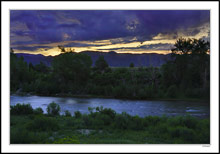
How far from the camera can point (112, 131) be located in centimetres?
461

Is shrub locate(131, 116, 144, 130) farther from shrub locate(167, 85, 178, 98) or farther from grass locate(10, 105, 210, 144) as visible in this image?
shrub locate(167, 85, 178, 98)

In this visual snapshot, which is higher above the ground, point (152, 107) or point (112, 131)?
point (112, 131)

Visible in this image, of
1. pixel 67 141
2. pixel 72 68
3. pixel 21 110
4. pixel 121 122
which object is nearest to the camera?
pixel 67 141

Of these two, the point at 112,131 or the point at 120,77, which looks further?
the point at 120,77

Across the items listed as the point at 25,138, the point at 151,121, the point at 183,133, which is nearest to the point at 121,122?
the point at 151,121

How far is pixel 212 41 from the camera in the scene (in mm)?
4203

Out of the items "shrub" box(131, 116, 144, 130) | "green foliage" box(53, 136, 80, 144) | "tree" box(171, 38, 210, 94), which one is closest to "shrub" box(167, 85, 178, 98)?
"tree" box(171, 38, 210, 94)

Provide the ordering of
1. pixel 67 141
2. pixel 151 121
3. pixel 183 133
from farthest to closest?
pixel 151 121 → pixel 183 133 → pixel 67 141

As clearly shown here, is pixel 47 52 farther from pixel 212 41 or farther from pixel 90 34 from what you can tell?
pixel 212 41

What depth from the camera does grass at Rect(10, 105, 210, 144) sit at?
157 inches

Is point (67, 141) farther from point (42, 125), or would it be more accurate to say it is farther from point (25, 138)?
point (42, 125)

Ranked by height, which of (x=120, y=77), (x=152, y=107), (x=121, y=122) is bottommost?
(x=152, y=107)

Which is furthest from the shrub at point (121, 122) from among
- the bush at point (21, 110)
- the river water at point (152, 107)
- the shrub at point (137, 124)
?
the river water at point (152, 107)

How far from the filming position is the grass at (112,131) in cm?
399
